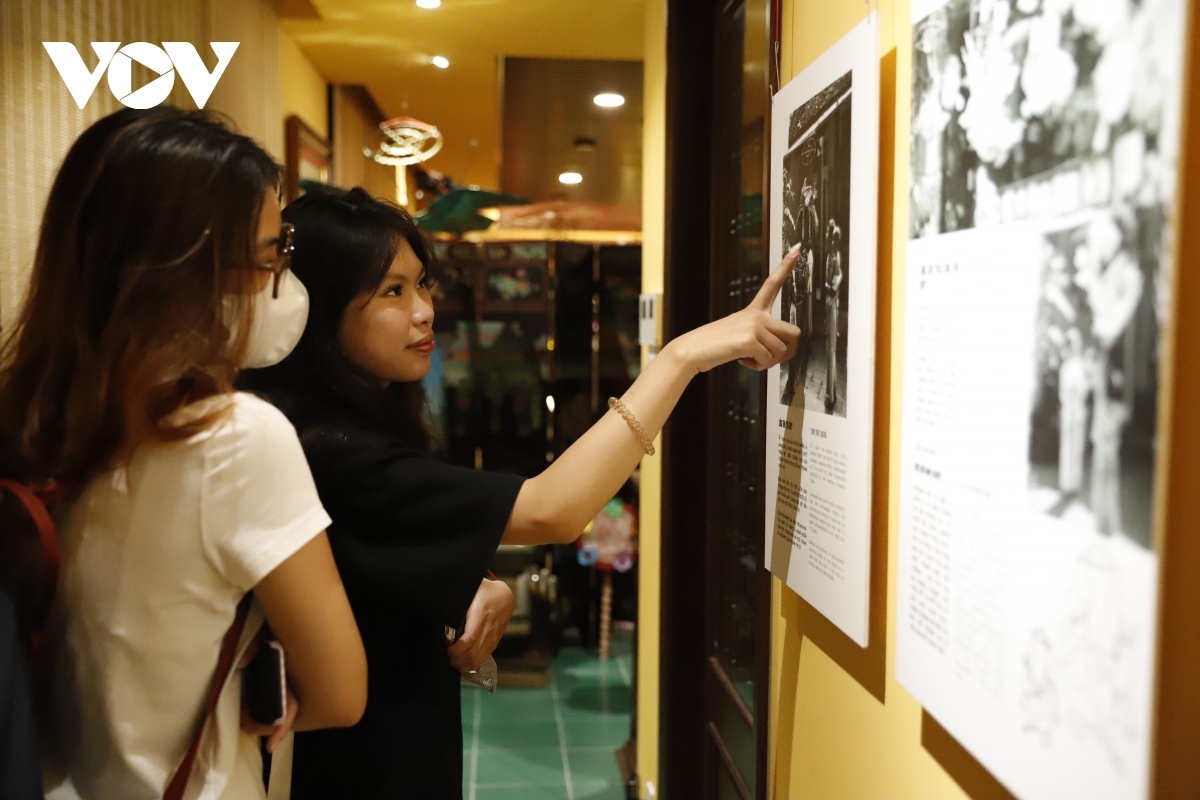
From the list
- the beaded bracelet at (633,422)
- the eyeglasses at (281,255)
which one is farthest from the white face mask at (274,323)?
the beaded bracelet at (633,422)

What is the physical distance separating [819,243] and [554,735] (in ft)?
9.84

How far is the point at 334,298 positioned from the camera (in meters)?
1.36

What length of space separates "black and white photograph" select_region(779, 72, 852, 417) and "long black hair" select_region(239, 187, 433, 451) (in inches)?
24.3

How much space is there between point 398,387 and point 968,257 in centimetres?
103

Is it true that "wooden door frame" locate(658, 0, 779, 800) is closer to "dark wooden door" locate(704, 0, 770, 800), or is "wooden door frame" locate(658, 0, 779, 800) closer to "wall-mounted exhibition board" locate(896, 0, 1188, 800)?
"dark wooden door" locate(704, 0, 770, 800)

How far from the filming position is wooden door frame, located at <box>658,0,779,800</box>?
8.06 ft

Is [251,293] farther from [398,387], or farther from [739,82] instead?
[739,82]

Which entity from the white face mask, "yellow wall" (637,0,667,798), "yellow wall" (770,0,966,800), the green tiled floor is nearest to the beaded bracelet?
"yellow wall" (770,0,966,800)

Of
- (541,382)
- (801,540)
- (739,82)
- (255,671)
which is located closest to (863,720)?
(801,540)

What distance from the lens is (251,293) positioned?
3.13 feet

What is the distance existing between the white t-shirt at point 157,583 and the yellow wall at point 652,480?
5.85 feet

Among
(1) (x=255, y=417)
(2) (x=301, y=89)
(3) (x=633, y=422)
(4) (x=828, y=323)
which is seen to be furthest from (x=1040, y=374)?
(2) (x=301, y=89)

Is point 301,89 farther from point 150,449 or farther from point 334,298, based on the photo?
point 150,449

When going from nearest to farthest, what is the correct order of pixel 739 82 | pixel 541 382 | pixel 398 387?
1. pixel 398 387
2. pixel 739 82
3. pixel 541 382
